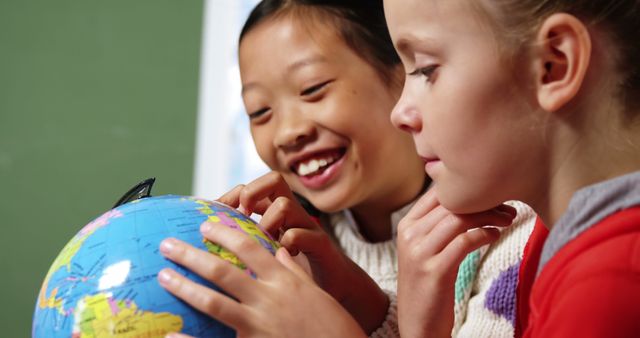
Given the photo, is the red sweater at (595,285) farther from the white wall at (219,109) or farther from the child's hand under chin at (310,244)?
the white wall at (219,109)

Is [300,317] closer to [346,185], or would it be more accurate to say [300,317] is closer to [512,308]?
[512,308]

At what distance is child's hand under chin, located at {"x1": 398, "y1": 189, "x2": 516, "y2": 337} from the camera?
98 cm

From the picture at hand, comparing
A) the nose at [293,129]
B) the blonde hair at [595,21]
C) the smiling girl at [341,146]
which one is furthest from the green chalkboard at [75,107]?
the blonde hair at [595,21]

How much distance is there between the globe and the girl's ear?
1.20 feet

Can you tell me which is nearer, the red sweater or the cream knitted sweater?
the red sweater

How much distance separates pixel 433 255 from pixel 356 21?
645 millimetres

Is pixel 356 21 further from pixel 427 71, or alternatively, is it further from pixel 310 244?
pixel 427 71

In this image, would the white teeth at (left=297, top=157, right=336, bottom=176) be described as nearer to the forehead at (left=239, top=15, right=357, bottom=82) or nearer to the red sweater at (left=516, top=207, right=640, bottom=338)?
the forehead at (left=239, top=15, right=357, bottom=82)

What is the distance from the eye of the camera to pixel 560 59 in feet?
2.59

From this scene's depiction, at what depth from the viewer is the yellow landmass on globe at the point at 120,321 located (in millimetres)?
824

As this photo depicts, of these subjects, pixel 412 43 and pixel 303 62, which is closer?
pixel 412 43

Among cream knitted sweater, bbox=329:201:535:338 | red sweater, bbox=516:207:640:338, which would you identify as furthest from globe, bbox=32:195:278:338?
cream knitted sweater, bbox=329:201:535:338

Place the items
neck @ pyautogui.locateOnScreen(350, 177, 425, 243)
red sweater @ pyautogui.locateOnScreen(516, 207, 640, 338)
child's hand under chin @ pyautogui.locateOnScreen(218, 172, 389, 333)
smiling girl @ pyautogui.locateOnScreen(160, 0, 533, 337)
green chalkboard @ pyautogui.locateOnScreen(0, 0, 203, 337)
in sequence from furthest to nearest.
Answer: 1. green chalkboard @ pyautogui.locateOnScreen(0, 0, 203, 337)
2. neck @ pyautogui.locateOnScreen(350, 177, 425, 243)
3. smiling girl @ pyautogui.locateOnScreen(160, 0, 533, 337)
4. child's hand under chin @ pyautogui.locateOnScreen(218, 172, 389, 333)
5. red sweater @ pyautogui.locateOnScreen(516, 207, 640, 338)

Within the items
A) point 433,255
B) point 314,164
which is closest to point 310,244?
point 433,255
